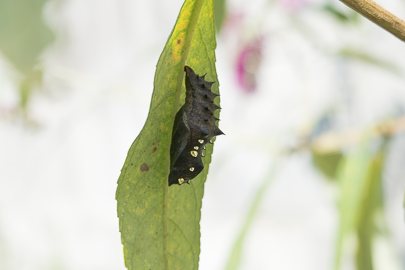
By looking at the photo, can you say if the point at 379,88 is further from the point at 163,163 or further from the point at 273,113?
the point at 163,163

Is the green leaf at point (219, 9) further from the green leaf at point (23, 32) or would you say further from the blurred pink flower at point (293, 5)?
the blurred pink flower at point (293, 5)

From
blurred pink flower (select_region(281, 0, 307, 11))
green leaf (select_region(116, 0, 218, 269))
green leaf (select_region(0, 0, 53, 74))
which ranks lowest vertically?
green leaf (select_region(116, 0, 218, 269))

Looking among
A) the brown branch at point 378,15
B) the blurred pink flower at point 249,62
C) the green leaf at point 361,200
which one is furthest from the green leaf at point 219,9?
the blurred pink flower at point 249,62

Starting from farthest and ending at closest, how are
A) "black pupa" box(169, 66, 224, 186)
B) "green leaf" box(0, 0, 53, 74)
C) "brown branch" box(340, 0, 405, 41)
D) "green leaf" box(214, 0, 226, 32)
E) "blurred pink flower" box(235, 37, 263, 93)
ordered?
"blurred pink flower" box(235, 37, 263, 93) → "green leaf" box(0, 0, 53, 74) → "green leaf" box(214, 0, 226, 32) → "black pupa" box(169, 66, 224, 186) → "brown branch" box(340, 0, 405, 41)

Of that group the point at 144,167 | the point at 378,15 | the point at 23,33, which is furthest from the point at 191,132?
the point at 23,33

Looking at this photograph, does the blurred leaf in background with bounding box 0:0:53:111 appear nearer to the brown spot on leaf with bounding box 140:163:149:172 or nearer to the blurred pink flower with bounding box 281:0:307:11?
the brown spot on leaf with bounding box 140:163:149:172

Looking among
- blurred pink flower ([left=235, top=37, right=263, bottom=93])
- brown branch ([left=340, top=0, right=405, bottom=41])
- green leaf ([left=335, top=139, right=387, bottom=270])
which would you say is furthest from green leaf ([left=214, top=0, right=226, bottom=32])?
blurred pink flower ([left=235, top=37, right=263, bottom=93])

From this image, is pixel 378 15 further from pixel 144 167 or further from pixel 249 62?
pixel 249 62
